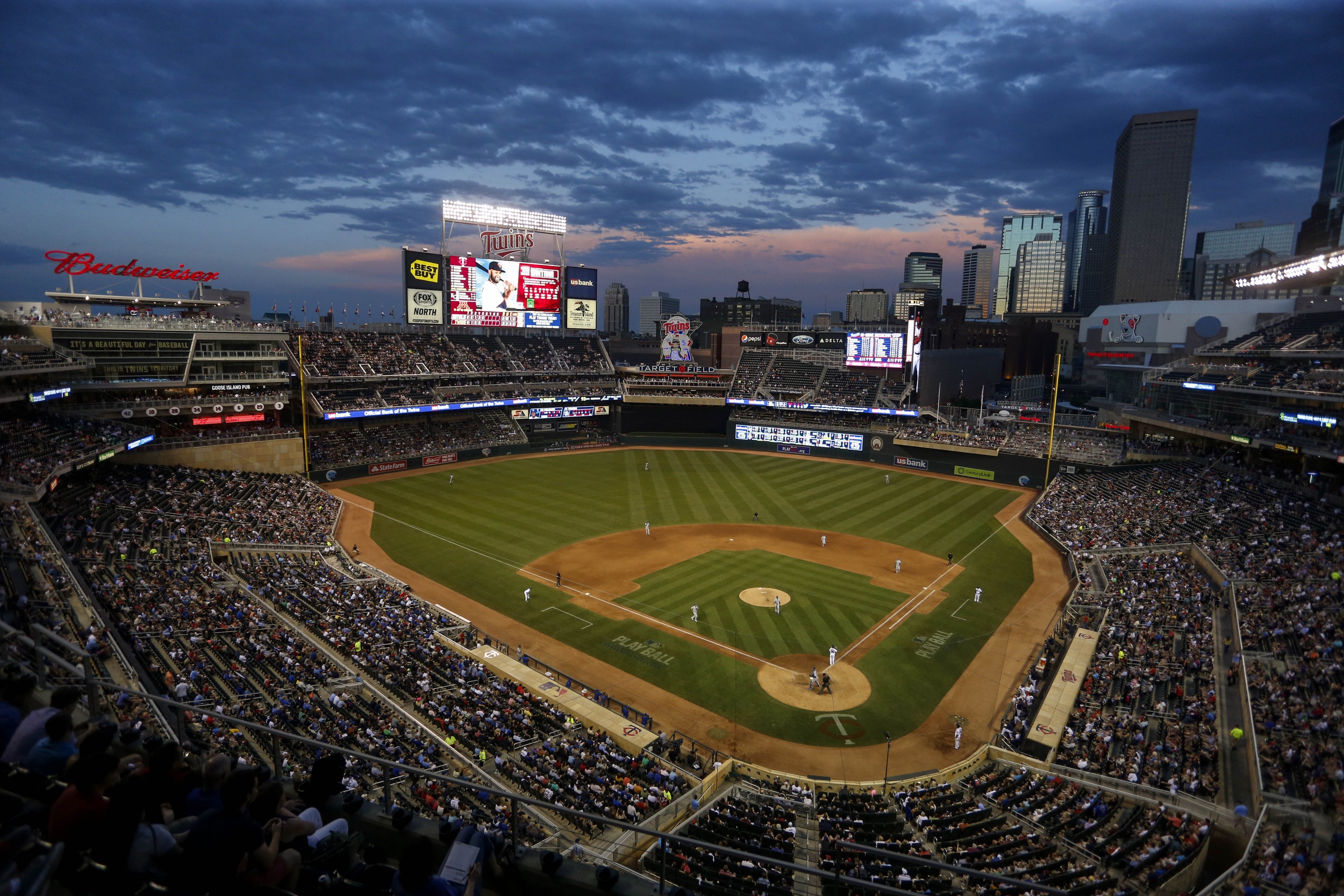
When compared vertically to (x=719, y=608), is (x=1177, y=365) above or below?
above

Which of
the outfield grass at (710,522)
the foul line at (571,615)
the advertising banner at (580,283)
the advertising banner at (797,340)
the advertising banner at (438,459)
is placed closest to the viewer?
the outfield grass at (710,522)

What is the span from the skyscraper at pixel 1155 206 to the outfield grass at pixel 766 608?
7658 inches

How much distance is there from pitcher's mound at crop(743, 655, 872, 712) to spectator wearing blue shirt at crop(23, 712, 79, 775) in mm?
20065

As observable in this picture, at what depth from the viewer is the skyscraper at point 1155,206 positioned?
18400cm

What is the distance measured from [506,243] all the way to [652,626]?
161 ft

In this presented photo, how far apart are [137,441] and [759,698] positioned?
118 ft

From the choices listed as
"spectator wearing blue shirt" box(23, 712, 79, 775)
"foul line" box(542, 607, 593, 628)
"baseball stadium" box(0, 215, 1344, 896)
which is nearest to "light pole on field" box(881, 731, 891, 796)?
"baseball stadium" box(0, 215, 1344, 896)

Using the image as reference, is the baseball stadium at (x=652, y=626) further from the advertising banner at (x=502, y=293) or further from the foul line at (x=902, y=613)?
the advertising banner at (x=502, y=293)

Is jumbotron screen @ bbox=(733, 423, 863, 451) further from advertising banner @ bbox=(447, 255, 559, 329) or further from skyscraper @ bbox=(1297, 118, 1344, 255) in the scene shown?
skyscraper @ bbox=(1297, 118, 1344, 255)

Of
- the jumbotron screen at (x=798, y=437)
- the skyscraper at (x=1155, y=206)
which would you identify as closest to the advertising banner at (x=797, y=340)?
the jumbotron screen at (x=798, y=437)

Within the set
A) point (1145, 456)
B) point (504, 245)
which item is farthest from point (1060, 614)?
point (504, 245)

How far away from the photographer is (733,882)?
44.9ft

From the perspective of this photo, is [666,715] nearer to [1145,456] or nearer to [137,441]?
A: [137,441]

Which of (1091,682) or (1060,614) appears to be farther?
(1060,614)
